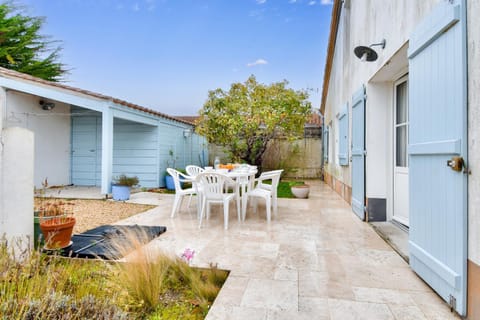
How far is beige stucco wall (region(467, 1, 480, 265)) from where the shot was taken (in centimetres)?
176

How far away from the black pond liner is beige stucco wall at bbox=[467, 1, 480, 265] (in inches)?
103

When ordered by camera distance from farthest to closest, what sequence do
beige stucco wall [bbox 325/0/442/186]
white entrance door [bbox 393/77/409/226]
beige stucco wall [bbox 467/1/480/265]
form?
white entrance door [bbox 393/77/409/226]
beige stucco wall [bbox 325/0/442/186]
beige stucco wall [bbox 467/1/480/265]

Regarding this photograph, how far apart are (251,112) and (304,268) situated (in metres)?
7.17

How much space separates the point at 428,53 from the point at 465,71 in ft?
1.93

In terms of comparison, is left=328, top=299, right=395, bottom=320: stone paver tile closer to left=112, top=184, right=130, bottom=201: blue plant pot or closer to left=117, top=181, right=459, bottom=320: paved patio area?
left=117, top=181, right=459, bottom=320: paved patio area

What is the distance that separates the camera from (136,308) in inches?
81.9

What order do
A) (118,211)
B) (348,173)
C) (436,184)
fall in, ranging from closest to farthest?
(436,184) → (118,211) → (348,173)

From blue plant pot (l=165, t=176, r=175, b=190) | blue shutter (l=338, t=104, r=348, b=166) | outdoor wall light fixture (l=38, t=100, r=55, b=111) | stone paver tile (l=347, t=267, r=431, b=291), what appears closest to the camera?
stone paver tile (l=347, t=267, r=431, b=291)

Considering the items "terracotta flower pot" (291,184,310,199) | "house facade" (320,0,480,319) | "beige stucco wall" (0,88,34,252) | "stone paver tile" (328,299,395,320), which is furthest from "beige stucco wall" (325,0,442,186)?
"beige stucco wall" (0,88,34,252)

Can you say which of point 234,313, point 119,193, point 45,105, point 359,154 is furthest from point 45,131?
point 234,313

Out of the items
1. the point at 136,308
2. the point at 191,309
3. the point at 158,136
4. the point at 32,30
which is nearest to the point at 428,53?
the point at 191,309

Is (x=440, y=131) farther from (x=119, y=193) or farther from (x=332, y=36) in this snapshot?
(x=332, y=36)

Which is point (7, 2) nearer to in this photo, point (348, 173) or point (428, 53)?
point (348, 173)

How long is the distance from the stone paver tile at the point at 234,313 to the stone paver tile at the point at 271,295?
64mm
